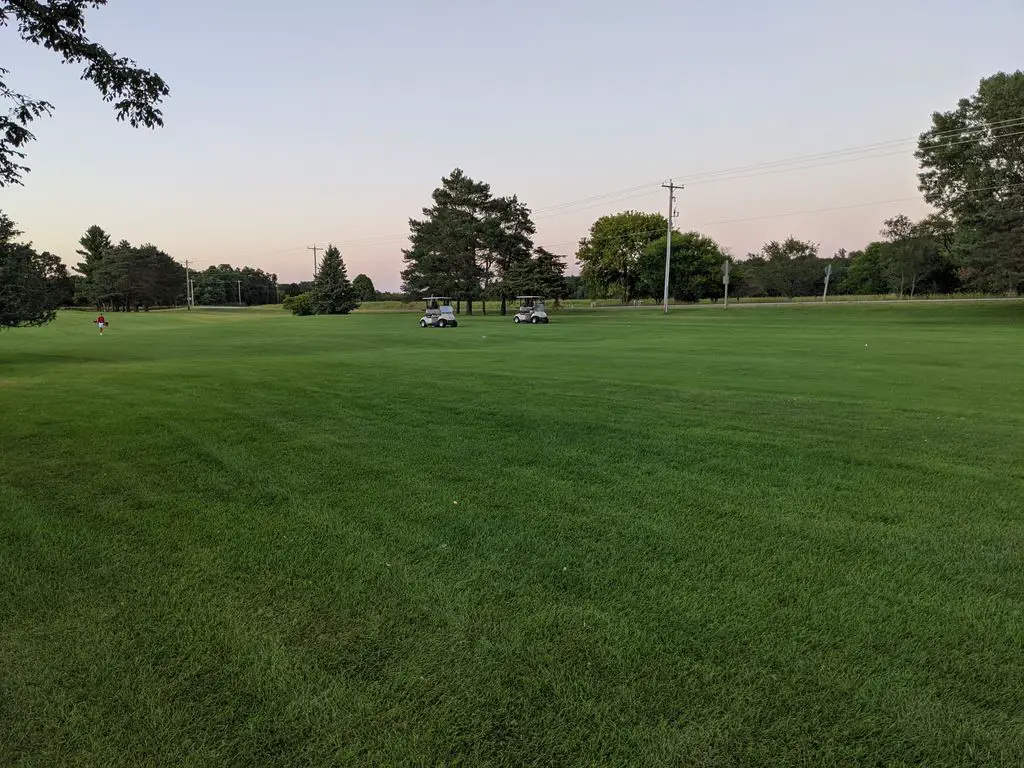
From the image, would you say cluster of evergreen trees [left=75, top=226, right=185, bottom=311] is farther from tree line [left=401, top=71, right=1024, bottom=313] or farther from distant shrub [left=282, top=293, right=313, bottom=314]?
tree line [left=401, top=71, right=1024, bottom=313]

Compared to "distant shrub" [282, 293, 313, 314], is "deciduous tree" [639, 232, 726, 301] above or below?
above

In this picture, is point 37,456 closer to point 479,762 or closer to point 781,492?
point 479,762

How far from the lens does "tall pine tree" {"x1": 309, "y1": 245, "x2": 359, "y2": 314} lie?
78750 mm

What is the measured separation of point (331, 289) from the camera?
78.8 m

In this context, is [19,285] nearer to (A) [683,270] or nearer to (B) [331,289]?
(B) [331,289]

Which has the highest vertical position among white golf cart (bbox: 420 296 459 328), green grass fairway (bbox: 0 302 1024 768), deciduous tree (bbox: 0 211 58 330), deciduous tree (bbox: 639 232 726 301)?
deciduous tree (bbox: 639 232 726 301)

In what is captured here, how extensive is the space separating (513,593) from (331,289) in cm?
8030

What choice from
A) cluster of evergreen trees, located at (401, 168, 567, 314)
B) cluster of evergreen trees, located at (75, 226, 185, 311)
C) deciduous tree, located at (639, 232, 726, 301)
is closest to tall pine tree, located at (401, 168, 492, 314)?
cluster of evergreen trees, located at (401, 168, 567, 314)

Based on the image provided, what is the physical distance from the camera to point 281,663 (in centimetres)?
276

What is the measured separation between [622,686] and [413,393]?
8.24 m

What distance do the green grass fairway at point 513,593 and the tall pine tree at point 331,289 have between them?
74.1 metres

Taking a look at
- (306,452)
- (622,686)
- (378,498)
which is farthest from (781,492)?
(306,452)

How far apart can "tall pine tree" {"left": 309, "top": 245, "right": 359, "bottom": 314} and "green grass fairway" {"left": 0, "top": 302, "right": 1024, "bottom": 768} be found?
7412cm

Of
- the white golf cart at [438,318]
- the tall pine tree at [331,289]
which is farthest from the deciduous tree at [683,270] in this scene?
the white golf cart at [438,318]
